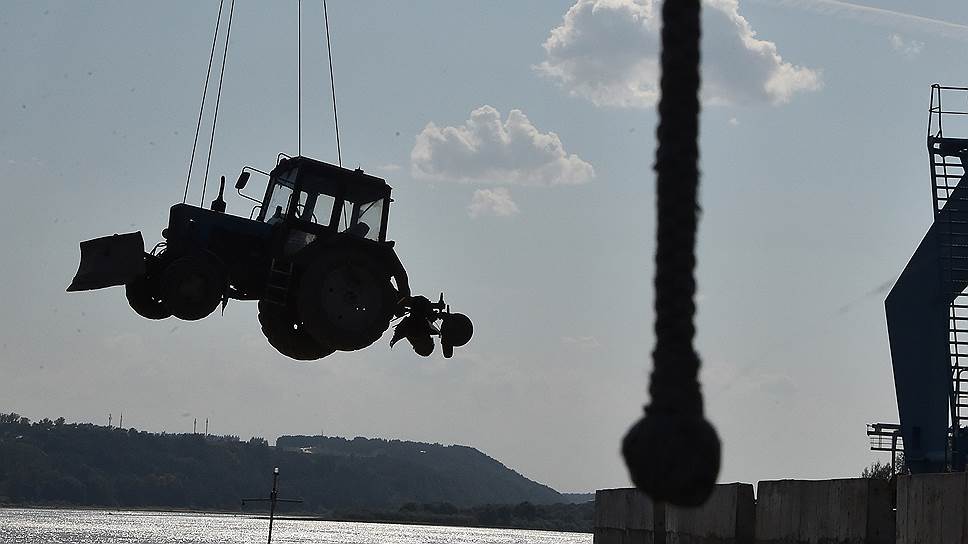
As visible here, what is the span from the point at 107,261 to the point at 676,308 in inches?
524

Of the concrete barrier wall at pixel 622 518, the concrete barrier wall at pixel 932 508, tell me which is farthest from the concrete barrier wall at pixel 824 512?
the concrete barrier wall at pixel 622 518

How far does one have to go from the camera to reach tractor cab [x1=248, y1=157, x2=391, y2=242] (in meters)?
16.9

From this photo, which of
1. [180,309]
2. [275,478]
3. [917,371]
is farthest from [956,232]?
[180,309]

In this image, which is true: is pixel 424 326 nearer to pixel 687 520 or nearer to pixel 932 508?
pixel 932 508

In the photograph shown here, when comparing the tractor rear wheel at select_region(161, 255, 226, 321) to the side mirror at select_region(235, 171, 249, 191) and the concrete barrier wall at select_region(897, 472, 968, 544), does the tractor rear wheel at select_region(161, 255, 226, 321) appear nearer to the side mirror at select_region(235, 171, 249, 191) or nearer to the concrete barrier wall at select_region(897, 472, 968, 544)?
the side mirror at select_region(235, 171, 249, 191)

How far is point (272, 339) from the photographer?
1591cm

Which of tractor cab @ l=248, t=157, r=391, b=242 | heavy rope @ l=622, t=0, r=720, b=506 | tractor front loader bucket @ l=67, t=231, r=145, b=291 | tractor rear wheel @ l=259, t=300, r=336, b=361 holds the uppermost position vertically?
tractor cab @ l=248, t=157, r=391, b=242

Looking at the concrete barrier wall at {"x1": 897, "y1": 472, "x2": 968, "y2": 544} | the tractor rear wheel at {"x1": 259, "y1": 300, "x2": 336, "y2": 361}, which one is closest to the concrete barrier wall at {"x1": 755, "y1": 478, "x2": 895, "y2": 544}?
the concrete barrier wall at {"x1": 897, "y1": 472, "x2": 968, "y2": 544}

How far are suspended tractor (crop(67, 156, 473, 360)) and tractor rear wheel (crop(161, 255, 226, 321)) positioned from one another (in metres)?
0.01

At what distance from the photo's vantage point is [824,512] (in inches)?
779

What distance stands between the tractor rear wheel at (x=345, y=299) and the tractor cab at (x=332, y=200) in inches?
47.7

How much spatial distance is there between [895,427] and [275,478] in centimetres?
2576

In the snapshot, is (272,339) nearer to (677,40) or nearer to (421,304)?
(421,304)

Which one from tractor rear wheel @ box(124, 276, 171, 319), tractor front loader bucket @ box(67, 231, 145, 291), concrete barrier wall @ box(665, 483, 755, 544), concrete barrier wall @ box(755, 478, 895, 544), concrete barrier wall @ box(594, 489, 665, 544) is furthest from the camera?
concrete barrier wall @ box(594, 489, 665, 544)
